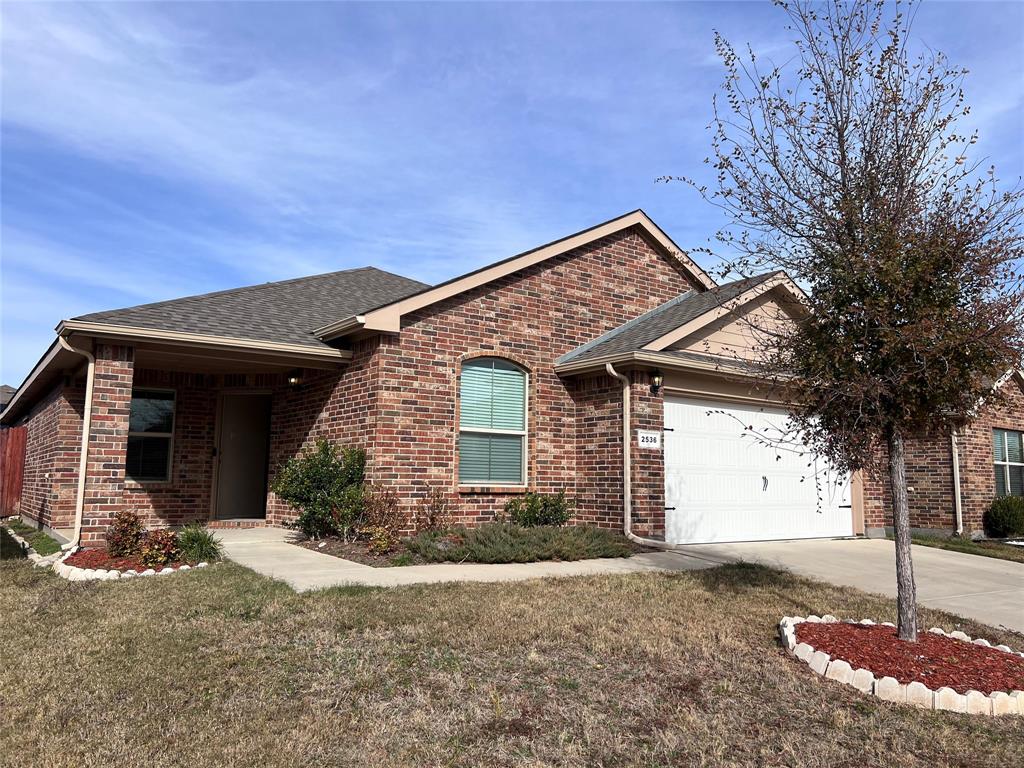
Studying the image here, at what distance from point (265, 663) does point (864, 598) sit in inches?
238

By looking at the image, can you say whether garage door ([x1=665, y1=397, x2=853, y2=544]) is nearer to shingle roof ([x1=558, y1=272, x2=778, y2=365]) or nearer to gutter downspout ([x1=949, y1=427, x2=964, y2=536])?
shingle roof ([x1=558, y1=272, x2=778, y2=365])

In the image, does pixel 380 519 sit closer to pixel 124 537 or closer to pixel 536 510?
pixel 536 510

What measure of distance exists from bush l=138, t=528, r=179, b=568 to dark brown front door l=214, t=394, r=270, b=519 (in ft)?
16.3

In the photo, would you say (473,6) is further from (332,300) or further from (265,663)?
(265,663)

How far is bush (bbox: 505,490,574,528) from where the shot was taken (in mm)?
11773

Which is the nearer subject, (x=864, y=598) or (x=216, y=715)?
(x=216, y=715)

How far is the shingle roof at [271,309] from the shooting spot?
10578 millimetres

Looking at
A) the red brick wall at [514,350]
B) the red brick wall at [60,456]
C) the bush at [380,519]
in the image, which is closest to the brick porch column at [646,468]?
the red brick wall at [514,350]

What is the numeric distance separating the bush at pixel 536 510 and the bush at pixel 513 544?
2.86 feet

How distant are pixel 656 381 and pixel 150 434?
350 inches

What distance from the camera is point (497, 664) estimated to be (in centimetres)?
529

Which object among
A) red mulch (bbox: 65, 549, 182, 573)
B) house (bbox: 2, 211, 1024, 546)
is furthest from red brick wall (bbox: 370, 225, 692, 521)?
red mulch (bbox: 65, 549, 182, 573)

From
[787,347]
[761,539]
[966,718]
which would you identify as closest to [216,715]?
[966,718]

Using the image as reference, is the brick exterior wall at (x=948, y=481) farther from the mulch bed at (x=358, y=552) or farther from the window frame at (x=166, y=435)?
the window frame at (x=166, y=435)
